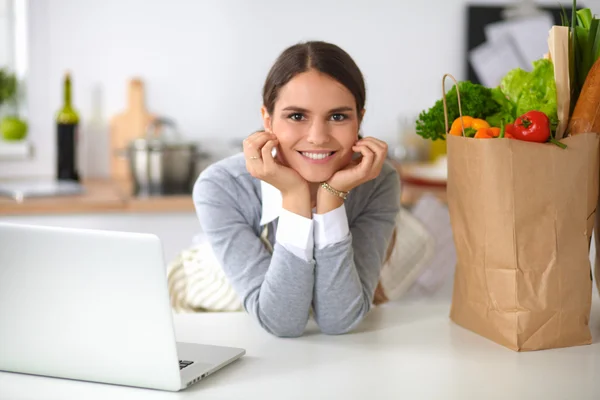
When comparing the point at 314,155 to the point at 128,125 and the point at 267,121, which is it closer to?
the point at 267,121

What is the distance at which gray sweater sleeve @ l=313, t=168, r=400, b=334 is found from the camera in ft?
4.57

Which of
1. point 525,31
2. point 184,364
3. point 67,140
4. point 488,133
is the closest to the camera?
point 184,364

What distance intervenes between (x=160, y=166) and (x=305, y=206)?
5.68 feet

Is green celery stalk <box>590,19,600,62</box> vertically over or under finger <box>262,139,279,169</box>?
over

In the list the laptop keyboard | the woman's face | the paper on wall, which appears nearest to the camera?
the laptop keyboard

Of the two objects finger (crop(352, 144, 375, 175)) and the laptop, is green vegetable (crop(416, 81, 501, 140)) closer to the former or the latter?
finger (crop(352, 144, 375, 175))

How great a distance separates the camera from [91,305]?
1.07 meters

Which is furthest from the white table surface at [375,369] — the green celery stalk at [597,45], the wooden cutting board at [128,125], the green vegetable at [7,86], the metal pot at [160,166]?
the green vegetable at [7,86]

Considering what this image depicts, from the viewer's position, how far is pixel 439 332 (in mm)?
1401

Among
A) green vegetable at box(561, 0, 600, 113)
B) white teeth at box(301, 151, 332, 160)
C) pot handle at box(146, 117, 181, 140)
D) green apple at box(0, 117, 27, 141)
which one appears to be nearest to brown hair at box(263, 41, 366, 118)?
white teeth at box(301, 151, 332, 160)

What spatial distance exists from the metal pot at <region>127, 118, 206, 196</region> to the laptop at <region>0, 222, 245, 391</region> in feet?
6.38

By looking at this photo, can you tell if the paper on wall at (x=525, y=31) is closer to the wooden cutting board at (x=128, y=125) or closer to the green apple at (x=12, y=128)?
the wooden cutting board at (x=128, y=125)

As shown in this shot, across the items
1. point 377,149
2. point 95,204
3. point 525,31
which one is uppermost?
point 525,31

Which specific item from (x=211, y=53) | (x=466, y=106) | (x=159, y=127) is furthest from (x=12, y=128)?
(x=466, y=106)
